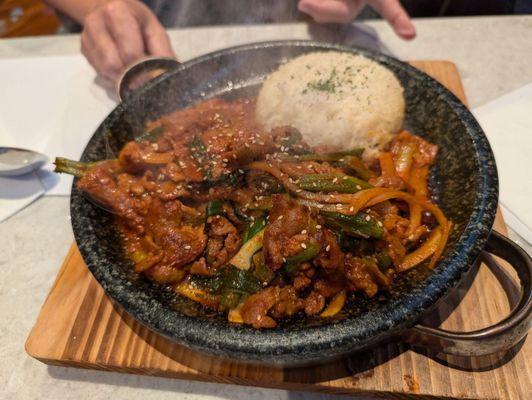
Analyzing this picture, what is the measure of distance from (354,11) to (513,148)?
1600mm

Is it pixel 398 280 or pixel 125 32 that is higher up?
pixel 125 32

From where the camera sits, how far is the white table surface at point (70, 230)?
1746 millimetres

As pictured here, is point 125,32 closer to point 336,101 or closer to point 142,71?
point 142,71

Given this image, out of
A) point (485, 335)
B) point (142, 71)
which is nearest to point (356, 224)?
point (485, 335)

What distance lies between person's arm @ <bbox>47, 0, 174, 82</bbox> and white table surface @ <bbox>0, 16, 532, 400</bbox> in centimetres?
47

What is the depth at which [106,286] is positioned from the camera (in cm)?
153

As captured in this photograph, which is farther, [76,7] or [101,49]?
[76,7]

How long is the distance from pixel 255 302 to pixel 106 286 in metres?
0.56

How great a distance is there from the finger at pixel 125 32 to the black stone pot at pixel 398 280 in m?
0.57

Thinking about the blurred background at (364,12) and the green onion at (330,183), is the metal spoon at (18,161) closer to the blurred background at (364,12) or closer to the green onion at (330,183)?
the green onion at (330,183)

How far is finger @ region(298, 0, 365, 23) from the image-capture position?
10.0 feet

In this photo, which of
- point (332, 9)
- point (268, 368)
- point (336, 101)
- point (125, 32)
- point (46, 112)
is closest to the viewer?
point (268, 368)

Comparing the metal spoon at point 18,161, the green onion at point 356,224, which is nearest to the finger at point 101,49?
the metal spoon at point 18,161

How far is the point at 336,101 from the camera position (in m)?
2.31
